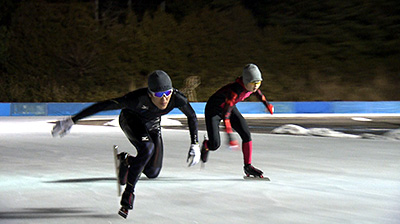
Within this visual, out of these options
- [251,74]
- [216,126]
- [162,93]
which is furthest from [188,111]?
[216,126]

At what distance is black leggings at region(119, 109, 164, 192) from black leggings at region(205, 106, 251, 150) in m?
1.77

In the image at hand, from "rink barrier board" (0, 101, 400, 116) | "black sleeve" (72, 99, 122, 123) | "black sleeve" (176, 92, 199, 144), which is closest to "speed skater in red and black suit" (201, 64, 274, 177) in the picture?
"black sleeve" (176, 92, 199, 144)

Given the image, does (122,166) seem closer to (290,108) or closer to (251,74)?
(251,74)

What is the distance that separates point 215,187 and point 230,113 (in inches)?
44.2

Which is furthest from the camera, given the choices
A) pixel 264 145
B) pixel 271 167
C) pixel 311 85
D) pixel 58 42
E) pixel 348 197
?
pixel 58 42

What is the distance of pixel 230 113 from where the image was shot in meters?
8.69

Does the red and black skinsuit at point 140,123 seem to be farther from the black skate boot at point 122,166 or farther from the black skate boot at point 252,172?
the black skate boot at point 252,172

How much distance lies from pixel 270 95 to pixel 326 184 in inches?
1234

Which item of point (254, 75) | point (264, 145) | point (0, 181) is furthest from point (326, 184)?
point (264, 145)

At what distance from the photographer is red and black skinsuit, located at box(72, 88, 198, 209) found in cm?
629

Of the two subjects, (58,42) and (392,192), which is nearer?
(392,192)

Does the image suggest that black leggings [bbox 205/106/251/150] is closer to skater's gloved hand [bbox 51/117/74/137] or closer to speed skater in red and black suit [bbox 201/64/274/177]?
speed skater in red and black suit [bbox 201/64/274/177]

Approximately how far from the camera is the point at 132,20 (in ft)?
157

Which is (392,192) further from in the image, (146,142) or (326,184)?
(146,142)
